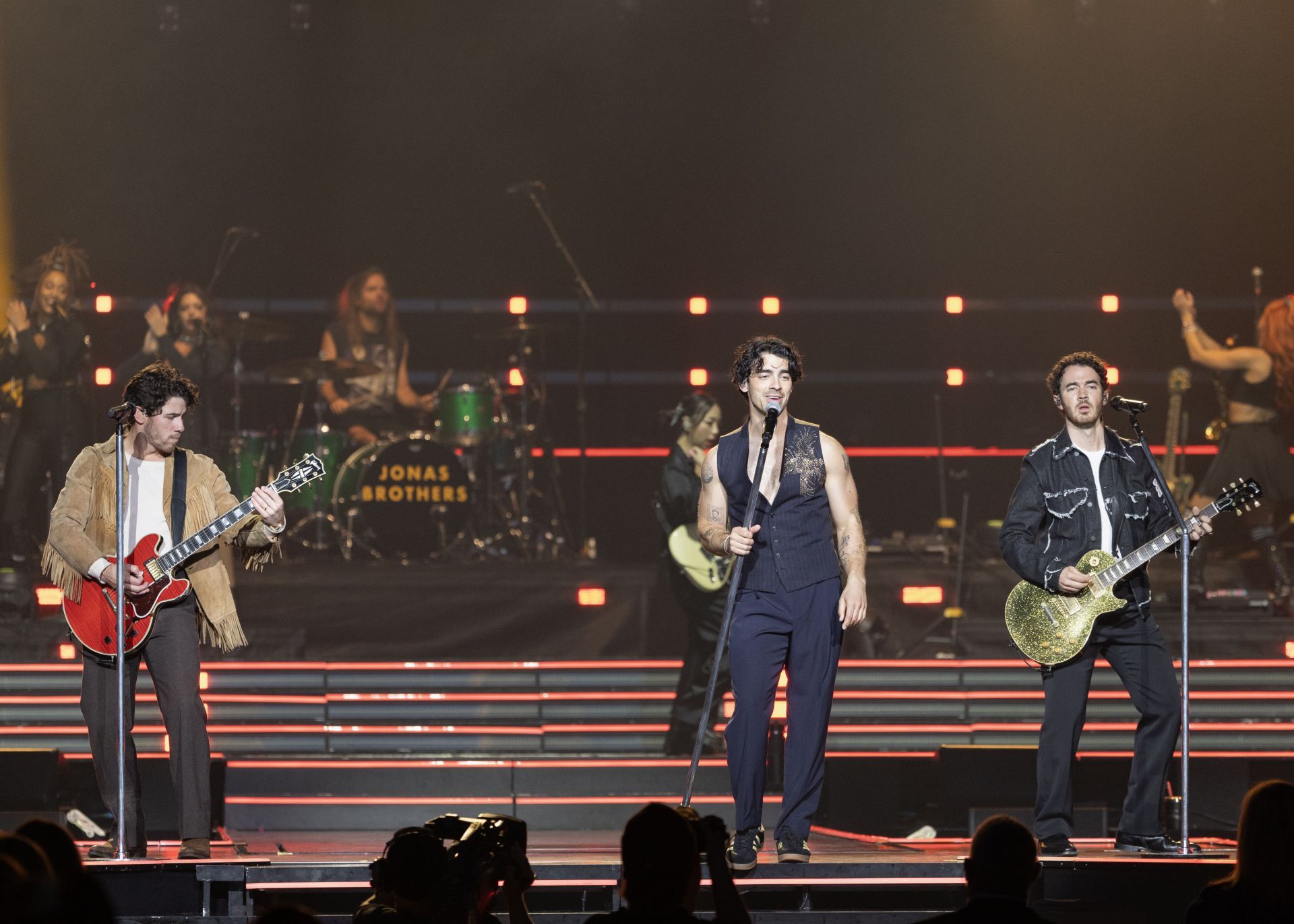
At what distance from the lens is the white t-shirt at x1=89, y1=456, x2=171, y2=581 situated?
5676 millimetres

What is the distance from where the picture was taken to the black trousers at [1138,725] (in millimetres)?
5512

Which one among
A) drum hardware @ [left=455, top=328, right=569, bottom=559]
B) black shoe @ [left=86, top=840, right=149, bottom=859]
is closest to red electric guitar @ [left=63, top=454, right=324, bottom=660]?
black shoe @ [left=86, top=840, right=149, bottom=859]

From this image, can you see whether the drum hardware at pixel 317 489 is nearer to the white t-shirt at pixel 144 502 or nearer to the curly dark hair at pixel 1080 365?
the white t-shirt at pixel 144 502

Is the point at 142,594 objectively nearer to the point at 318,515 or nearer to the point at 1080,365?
the point at 1080,365

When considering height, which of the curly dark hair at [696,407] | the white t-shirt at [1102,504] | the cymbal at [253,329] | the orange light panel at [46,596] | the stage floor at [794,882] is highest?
the cymbal at [253,329]

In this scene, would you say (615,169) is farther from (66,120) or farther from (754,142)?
(66,120)

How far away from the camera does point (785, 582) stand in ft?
17.4

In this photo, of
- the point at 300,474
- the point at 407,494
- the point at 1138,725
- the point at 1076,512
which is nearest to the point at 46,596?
the point at 407,494

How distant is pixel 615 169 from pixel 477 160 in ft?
3.64

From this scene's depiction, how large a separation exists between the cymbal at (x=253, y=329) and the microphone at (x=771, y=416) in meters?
6.71

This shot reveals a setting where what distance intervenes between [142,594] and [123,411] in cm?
67

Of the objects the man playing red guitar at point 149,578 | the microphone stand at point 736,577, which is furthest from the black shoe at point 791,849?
the man playing red guitar at point 149,578

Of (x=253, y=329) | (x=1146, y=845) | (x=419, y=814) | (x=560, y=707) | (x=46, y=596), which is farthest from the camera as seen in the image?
(x=253, y=329)

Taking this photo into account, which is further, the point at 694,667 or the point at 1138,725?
the point at 694,667
